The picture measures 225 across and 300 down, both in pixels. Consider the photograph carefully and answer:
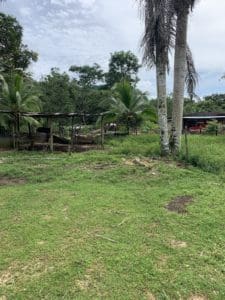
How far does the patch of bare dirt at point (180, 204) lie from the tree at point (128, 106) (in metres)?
13.6

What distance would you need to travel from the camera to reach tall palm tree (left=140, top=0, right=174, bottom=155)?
9.57m

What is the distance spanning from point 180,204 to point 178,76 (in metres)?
5.70

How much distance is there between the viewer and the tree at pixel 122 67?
39641 mm

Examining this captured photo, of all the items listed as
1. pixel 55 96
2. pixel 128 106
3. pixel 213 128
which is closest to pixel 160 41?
pixel 128 106

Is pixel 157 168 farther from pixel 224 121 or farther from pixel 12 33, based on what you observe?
pixel 224 121

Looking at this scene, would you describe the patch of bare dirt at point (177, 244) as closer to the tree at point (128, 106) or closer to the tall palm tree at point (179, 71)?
the tall palm tree at point (179, 71)

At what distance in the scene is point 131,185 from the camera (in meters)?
7.08

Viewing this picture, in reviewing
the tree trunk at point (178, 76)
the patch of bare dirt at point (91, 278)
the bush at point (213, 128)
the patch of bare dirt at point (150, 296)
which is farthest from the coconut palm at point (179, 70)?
the bush at point (213, 128)

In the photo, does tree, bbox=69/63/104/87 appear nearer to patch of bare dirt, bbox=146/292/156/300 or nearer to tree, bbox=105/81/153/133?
tree, bbox=105/81/153/133

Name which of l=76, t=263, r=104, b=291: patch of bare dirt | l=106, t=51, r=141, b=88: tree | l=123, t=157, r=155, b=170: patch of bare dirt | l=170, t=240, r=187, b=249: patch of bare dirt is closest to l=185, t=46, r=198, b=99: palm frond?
l=123, t=157, r=155, b=170: patch of bare dirt

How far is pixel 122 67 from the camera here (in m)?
40.4

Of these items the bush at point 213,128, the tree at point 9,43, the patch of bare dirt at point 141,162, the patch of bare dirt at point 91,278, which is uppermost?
the tree at point 9,43

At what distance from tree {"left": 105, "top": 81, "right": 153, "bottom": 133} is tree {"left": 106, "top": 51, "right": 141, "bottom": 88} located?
20.0m

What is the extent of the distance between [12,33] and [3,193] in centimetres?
1709
